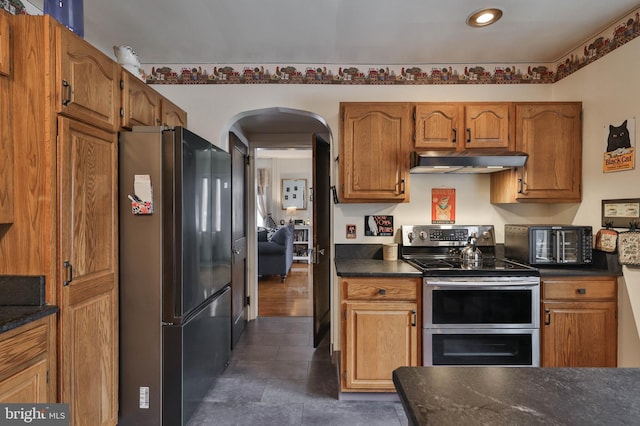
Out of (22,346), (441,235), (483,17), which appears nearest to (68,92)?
(22,346)

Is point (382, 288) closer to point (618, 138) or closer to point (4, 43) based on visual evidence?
point (618, 138)

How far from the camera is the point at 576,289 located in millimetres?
2209

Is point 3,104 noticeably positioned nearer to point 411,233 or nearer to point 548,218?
point 411,233

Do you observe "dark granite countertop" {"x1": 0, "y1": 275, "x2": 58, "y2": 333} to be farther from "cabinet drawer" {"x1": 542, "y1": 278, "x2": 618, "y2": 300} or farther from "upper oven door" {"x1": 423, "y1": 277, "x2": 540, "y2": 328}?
"cabinet drawer" {"x1": 542, "y1": 278, "x2": 618, "y2": 300}

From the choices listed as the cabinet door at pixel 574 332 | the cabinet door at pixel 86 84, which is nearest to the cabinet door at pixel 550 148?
the cabinet door at pixel 574 332

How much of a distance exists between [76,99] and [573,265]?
316cm

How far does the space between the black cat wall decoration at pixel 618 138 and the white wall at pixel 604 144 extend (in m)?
0.04

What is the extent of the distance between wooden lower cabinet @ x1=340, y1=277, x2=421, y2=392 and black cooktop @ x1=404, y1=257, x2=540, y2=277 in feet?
0.50

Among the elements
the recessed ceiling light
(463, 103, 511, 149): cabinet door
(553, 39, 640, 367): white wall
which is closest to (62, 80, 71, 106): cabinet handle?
the recessed ceiling light

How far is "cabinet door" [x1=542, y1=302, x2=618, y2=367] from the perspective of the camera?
7.23 feet

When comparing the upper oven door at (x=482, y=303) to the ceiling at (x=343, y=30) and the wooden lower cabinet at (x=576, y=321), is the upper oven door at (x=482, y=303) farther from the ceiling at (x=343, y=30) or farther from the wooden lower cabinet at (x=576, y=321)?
the ceiling at (x=343, y=30)

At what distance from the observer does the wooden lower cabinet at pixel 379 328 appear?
7.22 ft

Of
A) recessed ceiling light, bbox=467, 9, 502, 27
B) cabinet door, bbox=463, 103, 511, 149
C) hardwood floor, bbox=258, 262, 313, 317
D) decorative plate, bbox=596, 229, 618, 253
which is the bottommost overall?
hardwood floor, bbox=258, 262, 313, 317

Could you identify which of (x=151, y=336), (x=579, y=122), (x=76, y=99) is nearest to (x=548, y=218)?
(x=579, y=122)
